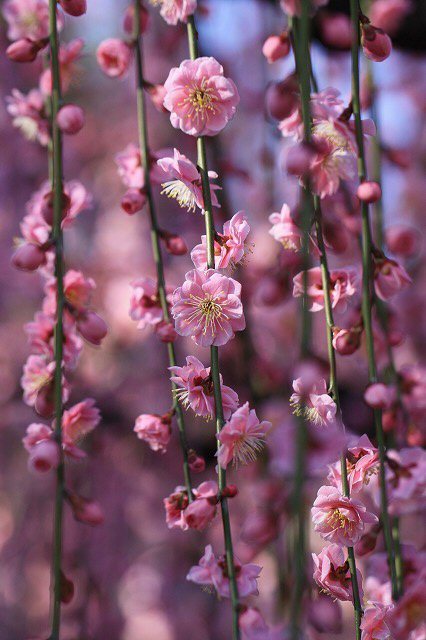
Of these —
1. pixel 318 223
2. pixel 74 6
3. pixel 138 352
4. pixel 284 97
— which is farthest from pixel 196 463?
pixel 138 352

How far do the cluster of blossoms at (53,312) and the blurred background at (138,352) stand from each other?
1.42 feet

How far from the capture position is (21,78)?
9.03 ft

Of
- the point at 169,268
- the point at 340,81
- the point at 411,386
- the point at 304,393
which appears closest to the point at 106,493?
the point at 169,268

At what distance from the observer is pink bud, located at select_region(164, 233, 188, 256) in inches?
36.5

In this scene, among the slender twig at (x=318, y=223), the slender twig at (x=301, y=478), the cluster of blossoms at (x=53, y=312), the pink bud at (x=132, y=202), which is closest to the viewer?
the slender twig at (x=301, y=478)

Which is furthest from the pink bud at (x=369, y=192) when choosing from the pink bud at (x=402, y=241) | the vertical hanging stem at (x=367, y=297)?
the pink bud at (x=402, y=241)

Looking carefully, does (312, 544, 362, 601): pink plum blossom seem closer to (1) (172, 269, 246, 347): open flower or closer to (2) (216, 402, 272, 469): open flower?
(2) (216, 402, 272, 469): open flower

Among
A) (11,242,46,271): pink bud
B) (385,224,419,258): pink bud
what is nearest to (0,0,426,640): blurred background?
(385,224,419,258): pink bud

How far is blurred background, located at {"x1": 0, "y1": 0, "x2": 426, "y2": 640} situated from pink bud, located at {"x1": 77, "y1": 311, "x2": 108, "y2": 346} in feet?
1.79

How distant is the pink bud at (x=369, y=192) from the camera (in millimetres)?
767

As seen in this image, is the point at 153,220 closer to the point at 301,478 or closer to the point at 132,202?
the point at 132,202

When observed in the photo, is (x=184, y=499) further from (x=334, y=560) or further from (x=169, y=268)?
(x=169, y=268)

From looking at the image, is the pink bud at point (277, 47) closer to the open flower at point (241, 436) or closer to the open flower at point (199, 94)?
the open flower at point (199, 94)

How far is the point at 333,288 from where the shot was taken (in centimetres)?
81
